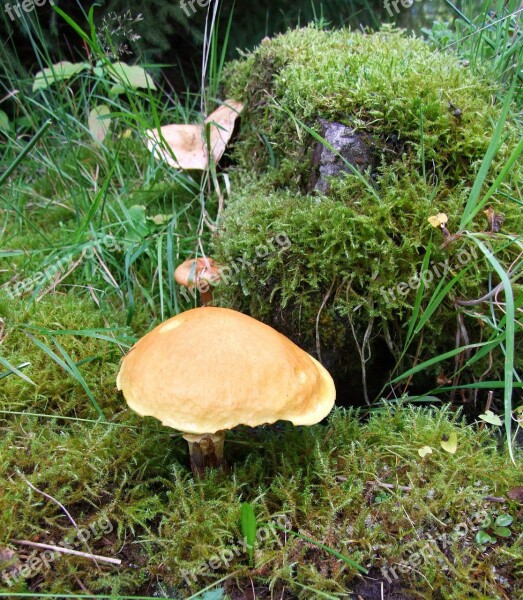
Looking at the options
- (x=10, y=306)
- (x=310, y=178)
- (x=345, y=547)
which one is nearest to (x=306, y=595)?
(x=345, y=547)

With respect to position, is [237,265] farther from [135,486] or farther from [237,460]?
[135,486]

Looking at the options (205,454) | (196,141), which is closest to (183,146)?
(196,141)

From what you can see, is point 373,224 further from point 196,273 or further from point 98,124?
point 98,124

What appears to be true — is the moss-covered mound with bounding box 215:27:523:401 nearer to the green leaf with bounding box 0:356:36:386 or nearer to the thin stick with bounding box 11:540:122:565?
the green leaf with bounding box 0:356:36:386

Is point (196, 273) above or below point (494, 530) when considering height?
above

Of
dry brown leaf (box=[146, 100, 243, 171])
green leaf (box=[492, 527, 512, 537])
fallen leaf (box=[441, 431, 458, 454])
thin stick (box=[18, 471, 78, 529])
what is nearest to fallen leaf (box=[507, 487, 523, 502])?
green leaf (box=[492, 527, 512, 537])
